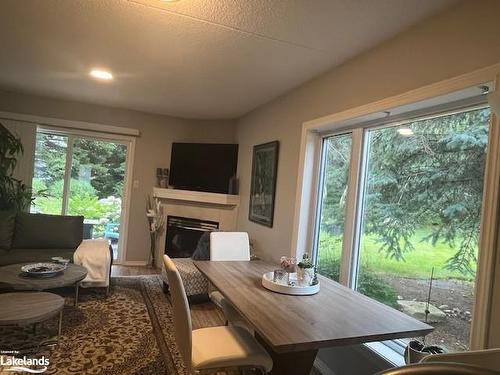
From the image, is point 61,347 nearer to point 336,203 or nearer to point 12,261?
point 12,261

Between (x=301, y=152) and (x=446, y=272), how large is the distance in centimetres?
154

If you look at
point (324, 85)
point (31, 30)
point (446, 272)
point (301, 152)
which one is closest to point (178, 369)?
point (446, 272)

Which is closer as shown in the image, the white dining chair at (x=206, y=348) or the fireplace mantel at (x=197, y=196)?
the white dining chair at (x=206, y=348)

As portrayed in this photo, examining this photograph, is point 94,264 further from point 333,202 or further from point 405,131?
point 405,131

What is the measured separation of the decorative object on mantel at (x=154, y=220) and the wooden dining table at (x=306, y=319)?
2943 millimetres

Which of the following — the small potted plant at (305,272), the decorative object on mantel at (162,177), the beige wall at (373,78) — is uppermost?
the beige wall at (373,78)

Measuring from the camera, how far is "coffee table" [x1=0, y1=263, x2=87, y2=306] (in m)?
2.47

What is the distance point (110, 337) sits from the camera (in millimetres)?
2590

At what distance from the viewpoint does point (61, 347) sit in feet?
7.82

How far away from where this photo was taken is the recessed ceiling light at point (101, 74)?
3.19 meters

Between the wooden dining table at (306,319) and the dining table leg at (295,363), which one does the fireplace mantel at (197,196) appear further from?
the dining table leg at (295,363)

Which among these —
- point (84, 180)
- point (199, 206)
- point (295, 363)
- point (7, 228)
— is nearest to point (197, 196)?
point (199, 206)

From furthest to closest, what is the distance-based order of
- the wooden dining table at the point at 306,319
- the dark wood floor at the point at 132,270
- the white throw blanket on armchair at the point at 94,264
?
1. the dark wood floor at the point at 132,270
2. the white throw blanket on armchair at the point at 94,264
3. the wooden dining table at the point at 306,319

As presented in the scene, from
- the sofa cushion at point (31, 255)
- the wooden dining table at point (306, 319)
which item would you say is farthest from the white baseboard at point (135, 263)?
the wooden dining table at point (306, 319)
